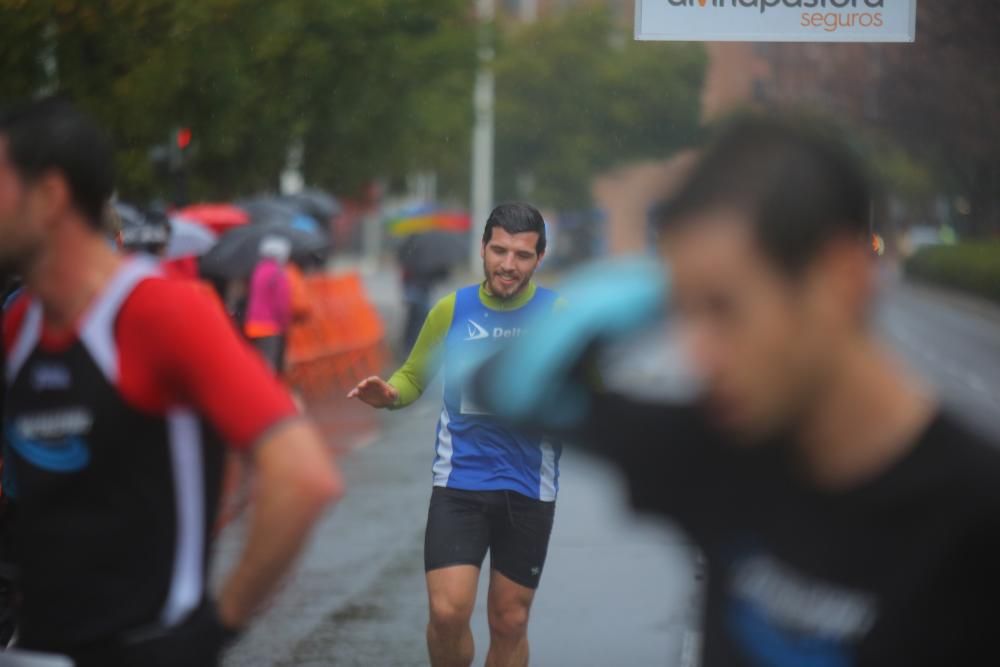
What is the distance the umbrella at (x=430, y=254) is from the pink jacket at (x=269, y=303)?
814 cm

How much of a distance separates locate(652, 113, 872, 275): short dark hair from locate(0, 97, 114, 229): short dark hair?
1.06m

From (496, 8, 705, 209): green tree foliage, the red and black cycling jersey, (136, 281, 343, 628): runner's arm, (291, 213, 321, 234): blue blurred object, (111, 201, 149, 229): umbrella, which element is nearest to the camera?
(136, 281, 343, 628): runner's arm

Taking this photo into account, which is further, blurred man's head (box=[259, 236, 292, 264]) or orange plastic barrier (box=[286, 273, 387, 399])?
orange plastic barrier (box=[286, 273, 387, 399])

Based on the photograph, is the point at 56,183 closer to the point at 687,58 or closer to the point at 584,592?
the point at 687,58

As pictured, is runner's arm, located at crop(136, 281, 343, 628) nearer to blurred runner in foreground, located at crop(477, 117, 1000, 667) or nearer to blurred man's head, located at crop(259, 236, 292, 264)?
blurred runner in foreground, located at crop(477, 117, 1000, 667)

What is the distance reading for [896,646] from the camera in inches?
78.4

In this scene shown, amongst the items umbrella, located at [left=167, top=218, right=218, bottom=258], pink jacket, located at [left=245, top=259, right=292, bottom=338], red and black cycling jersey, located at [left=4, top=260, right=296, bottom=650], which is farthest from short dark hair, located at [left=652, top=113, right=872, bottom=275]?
umbrella, located at [left=167, top=218, right=218, bottom=258]

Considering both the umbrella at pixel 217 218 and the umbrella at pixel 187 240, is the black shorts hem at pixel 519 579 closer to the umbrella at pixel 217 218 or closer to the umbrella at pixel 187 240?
the umbrella at pixel 187 240

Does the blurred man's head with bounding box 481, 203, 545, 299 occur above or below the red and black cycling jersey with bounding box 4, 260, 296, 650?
above

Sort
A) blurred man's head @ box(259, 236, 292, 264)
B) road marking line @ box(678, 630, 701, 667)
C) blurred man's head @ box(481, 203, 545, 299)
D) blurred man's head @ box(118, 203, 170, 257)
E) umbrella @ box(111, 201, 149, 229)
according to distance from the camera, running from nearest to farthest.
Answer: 1. blurred man's head @ box(481, 203, 545, 299)
2. road marking line @ box(678, 630, 701, 667)
3. blurred man's head @ box(118, 203, 170, 257)
4. umbrella @ box(111, 201, 149, 229)
5. blurred man's head @ box(259, 236, 292, 264)

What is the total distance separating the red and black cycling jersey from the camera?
8.46 feet

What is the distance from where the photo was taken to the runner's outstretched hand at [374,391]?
16.5ft

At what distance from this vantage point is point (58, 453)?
2.66 m

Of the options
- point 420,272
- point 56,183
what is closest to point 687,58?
point 56,183
